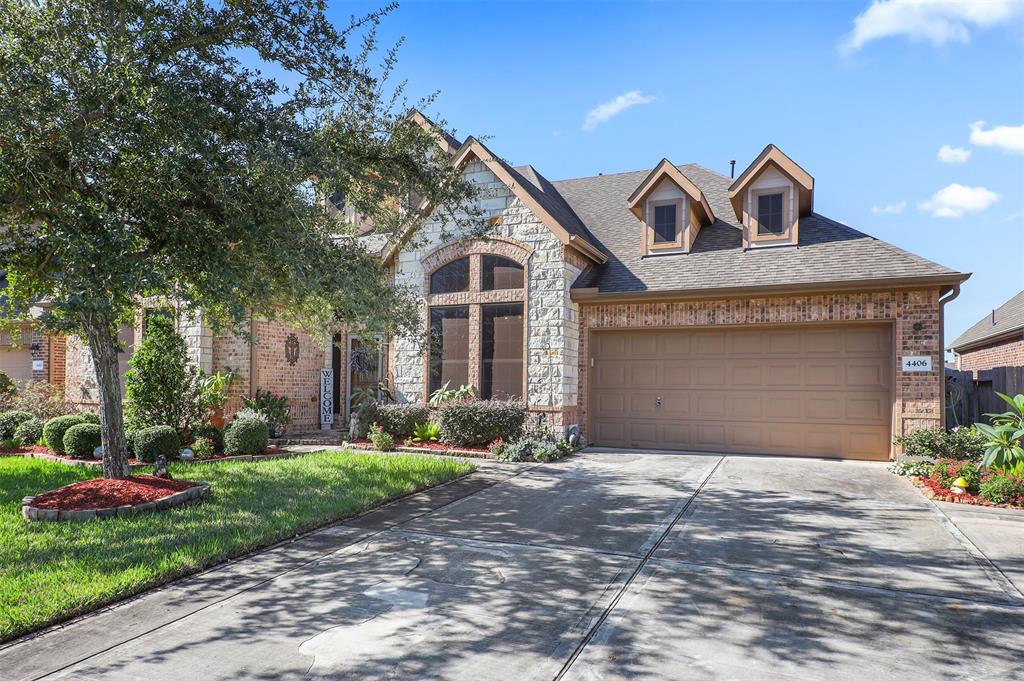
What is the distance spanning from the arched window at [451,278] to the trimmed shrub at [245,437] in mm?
4697

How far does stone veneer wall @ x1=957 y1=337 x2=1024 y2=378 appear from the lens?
17.7m

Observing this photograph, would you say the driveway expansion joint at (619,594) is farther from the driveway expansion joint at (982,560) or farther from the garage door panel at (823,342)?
the garage door panel at (823,342)

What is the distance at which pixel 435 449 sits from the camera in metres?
12.3

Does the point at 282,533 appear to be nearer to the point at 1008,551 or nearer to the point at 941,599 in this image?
the point at 941,599

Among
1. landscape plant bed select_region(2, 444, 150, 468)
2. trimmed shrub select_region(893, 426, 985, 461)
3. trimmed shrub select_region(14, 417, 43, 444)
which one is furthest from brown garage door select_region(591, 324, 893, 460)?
trimmed shrub select_region(14, 417, 43, 444)

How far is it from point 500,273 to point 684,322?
158 inches

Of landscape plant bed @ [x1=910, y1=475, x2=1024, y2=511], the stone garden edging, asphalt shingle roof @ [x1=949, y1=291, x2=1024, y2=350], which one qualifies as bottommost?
landscape plant bed @ [x1=910, y1=475, x2=1024, y2=511]

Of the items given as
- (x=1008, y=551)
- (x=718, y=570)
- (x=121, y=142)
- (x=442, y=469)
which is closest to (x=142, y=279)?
(x=121, y=142)

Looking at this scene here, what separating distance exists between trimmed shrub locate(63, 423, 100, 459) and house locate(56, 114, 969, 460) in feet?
12.6

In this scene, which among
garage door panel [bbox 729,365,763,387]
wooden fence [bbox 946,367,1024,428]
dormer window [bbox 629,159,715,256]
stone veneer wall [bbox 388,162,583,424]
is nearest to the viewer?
wooden fence [bbox 946,367,1024,428]

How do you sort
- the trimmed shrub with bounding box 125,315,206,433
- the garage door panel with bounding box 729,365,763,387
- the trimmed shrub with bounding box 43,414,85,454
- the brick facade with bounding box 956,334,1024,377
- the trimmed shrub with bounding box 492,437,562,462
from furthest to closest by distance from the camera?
1. the brick facade with bounding box 956,334,1024,377
2. the garage door panel with bounding box 729,365,763,387
3. the trimmed shrub with bounding box 125,315,206,433
4. the trimmed shrub with bounding box 43,414,85,454
5. the trimmed shrub with bounding box 492,437,562,462

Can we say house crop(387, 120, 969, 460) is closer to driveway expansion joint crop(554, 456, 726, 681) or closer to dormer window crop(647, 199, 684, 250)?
dormer window crop(647, 199, 684, 250)

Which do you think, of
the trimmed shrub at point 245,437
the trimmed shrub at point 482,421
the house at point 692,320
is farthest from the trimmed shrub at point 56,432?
the trimmed shrub at point 482,421

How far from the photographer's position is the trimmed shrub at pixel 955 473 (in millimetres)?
8297
